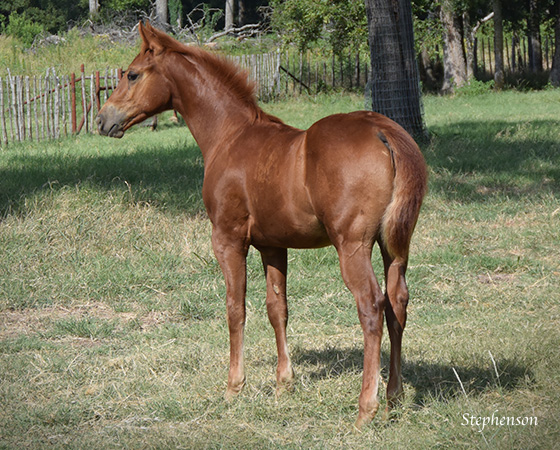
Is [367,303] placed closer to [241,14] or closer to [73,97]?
[73,97]

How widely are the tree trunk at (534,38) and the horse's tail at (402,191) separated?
1035 inches

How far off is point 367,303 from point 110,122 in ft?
7.63

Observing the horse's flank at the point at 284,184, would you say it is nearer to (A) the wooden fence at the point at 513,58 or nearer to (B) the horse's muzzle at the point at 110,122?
(B) the horse's muzzle at the point at 110,122

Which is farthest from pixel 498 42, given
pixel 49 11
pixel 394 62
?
pixel 49 11

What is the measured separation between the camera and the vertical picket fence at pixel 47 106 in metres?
16.9

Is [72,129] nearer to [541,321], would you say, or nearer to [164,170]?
[164,170]

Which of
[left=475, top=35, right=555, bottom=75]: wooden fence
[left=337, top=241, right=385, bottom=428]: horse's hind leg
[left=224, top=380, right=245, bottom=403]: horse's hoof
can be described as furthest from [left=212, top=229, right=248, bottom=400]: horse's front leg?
[left=475, top=35, right=555, bottom=75]: wooden fence

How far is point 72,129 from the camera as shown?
18.0 metres

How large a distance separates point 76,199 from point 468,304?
4.85 meters

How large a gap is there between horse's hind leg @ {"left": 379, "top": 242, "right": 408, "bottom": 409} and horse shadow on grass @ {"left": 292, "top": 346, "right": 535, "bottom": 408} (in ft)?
0.73

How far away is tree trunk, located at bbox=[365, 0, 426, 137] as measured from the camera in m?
11.3

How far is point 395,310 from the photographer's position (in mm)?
3959

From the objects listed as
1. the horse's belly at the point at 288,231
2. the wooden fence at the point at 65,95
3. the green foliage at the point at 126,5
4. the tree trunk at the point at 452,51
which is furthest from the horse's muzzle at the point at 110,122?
the green foliage at the point at 126,5

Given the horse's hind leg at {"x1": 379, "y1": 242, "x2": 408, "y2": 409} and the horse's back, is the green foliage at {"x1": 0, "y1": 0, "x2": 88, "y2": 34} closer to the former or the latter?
the horse's back
